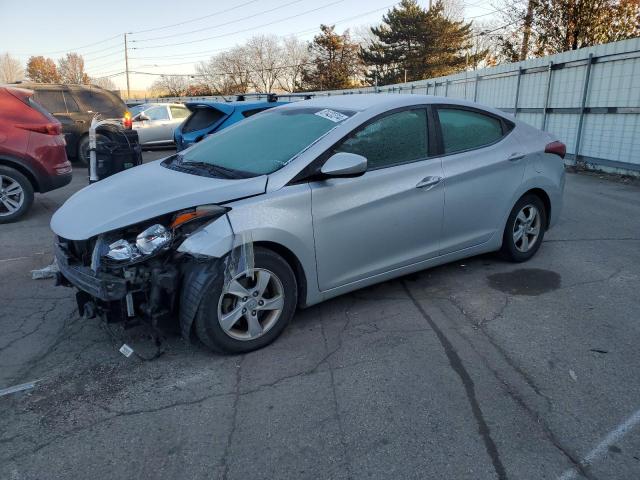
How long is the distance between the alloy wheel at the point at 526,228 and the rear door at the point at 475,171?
1.00 feet

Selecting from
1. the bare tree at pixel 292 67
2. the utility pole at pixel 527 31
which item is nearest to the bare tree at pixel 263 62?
the bare tree at pixel 292 67

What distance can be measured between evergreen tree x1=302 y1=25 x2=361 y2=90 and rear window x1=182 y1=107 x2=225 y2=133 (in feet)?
159

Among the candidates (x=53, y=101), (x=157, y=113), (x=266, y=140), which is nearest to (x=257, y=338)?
(x=266, y=140)

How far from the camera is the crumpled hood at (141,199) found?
3139mm

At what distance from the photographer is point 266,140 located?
3965 millimetres

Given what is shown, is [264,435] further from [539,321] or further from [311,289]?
[539,321]

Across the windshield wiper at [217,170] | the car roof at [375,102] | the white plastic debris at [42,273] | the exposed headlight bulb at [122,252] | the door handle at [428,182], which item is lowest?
the white plastic debris at [42,273]

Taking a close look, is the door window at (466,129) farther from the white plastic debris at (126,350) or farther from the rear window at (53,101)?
the rear window at (53,101)

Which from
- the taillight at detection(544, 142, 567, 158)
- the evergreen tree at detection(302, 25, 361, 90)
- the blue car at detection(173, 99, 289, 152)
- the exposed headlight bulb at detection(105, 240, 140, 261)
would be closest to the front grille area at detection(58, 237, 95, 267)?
the exposed headlight bulb at detection(105, 240, 140, 261)

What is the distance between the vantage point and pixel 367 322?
3789 millimetres

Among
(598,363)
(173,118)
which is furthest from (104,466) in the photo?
(173,118)

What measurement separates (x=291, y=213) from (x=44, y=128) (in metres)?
5.43

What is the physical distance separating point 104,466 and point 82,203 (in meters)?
1.94

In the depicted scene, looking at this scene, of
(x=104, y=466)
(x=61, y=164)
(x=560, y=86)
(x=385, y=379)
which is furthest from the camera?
(x=560, y=86)
